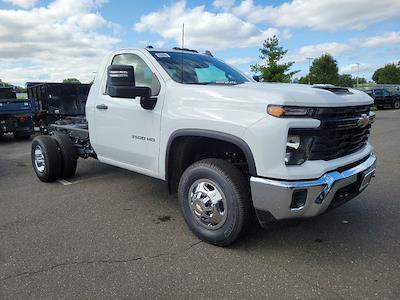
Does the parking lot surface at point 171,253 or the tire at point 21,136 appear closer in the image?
the parking lot surface at point 171,253

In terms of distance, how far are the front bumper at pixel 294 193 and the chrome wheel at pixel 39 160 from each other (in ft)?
13.9

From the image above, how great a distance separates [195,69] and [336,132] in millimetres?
1859

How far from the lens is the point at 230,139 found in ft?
11.3

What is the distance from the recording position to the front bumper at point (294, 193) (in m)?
3.18

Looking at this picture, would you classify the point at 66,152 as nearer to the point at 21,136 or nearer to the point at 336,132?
the point at 336,132

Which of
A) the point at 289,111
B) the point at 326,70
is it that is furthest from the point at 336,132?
the point at 326,70

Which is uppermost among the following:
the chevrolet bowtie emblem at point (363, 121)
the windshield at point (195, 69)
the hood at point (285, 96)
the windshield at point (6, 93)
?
the windshield at point (195, 69)

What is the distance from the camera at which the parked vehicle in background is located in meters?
12.5

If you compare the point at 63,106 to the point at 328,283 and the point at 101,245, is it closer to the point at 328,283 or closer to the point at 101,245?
the point at 101,245

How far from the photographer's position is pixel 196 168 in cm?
380

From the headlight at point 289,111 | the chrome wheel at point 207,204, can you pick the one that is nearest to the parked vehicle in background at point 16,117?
the chrome wheel at point 207,204

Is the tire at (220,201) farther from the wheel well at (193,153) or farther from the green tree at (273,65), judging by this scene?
the green tree at (273,65)

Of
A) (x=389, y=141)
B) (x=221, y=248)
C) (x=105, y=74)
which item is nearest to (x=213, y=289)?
(x=221, y=248)

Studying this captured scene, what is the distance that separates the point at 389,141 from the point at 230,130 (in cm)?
910
